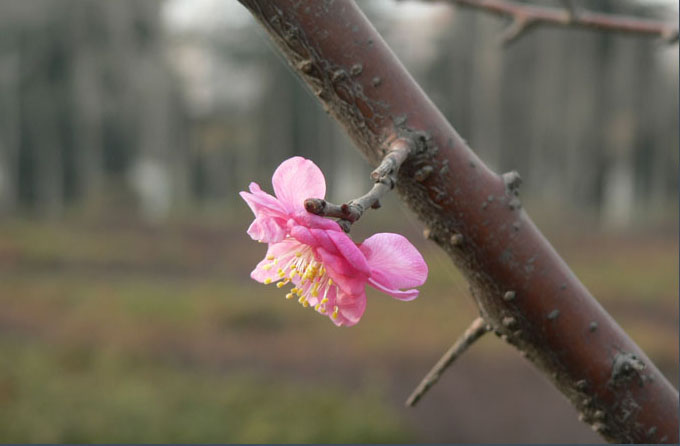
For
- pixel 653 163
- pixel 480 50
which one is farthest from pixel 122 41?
pixel 653 163

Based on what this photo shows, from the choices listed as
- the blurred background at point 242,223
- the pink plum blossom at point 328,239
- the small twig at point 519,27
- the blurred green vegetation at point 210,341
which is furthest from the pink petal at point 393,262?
the blurred background at point 242,223

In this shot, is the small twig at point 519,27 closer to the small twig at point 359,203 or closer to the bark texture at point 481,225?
the bark texture at point 481,225

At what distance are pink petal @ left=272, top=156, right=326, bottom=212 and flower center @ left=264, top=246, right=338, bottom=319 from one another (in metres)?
0.07

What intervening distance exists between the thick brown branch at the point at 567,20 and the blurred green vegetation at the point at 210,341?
46cm

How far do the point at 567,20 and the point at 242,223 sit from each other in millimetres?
10329

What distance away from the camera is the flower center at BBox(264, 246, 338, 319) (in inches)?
16.5

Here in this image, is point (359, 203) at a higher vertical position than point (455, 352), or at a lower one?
higher

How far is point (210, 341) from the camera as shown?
553 centimetres

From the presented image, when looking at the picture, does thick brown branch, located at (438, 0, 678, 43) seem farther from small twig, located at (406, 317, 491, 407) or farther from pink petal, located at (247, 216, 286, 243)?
pink petal, located at (247, 216, 286, 243)

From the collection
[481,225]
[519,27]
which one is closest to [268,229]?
[481,225]

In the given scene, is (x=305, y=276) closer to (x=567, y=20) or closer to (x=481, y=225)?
(x=481, y=225)

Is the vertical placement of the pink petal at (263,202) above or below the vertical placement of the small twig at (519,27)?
below

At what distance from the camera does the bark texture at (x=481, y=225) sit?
0.38 metres

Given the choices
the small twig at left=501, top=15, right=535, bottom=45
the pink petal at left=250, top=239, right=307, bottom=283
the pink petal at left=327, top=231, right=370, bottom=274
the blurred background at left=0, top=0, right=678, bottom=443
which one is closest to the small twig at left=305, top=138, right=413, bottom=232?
the pink petal at left=327, top=231, right=370, bottom=274
